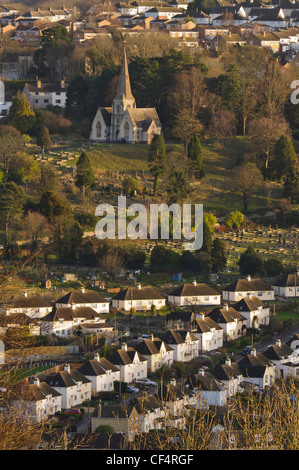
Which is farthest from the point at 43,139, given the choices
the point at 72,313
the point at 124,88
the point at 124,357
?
the point at 124,357

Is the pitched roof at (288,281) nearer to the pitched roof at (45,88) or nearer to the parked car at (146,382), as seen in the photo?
the parked car at (146,382)

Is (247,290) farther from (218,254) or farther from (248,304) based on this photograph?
(218,254)

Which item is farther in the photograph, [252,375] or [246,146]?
[246,146]

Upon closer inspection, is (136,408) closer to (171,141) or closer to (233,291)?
(233,291)

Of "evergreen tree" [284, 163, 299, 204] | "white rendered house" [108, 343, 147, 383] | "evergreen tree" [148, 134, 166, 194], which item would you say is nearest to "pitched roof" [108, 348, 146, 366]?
"white rendered house" [108, 343, 147, 383]

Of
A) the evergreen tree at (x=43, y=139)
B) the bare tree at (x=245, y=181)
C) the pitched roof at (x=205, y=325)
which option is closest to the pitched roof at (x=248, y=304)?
the pitched roof at (x=205, y=325)
